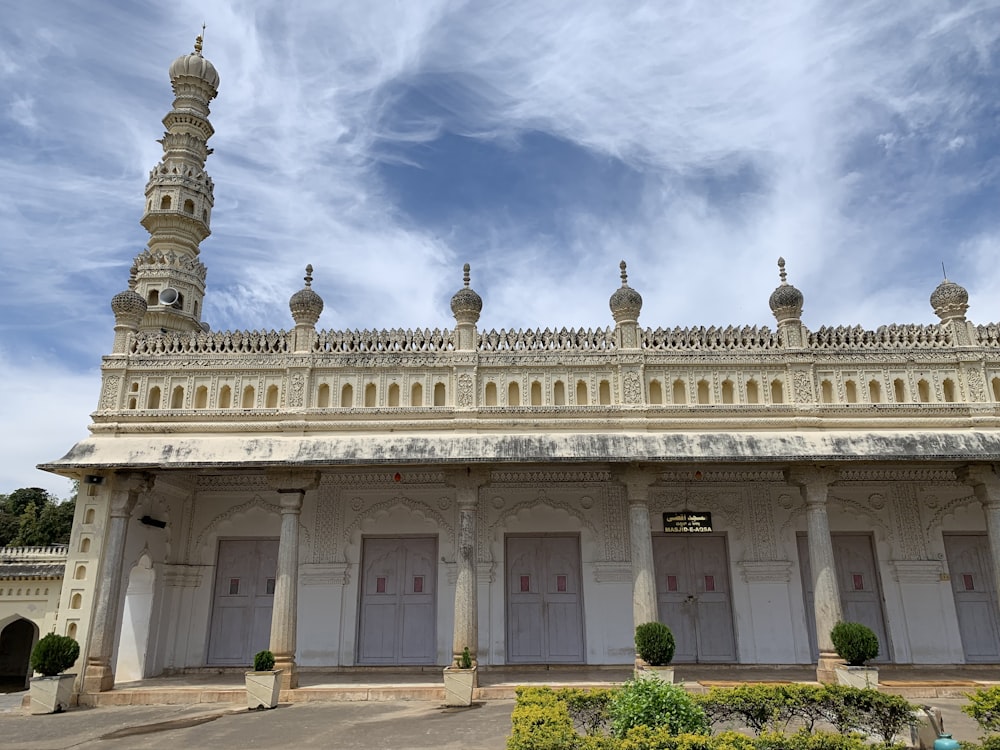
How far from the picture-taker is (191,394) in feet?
49.1

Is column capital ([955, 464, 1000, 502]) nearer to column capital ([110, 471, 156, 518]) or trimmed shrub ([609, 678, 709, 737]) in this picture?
trimmed shrub ([609, 678, 709, 737])

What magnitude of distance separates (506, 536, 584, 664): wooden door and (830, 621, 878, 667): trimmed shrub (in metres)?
5.05

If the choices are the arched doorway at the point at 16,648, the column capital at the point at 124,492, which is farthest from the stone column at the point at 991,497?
the arched doorway at the point at 16,648

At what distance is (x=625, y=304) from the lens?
50.1 ft

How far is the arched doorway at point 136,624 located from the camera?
48.4 ft

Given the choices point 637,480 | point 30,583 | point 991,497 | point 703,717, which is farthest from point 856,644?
point 30,583

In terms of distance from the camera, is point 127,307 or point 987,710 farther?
point 127,307

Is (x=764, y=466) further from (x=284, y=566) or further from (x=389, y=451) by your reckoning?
(x=284, y=566)

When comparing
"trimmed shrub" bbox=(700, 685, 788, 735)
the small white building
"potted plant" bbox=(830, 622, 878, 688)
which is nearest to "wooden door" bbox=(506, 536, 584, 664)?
"potted plant" bbox=(830, 622, 878, 688)

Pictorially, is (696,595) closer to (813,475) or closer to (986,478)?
(813,475)

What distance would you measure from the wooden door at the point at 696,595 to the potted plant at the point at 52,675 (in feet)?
36.0

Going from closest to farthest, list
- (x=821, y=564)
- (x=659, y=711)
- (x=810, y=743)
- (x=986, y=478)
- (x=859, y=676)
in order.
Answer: (x=810, y=743)
(x=659, y=711)
(x=859, y=676)
(x=821, y=564)
(x=986, y=478)

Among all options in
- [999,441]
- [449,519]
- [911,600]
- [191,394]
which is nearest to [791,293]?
[999,441]

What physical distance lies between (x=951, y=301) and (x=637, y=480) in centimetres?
779
